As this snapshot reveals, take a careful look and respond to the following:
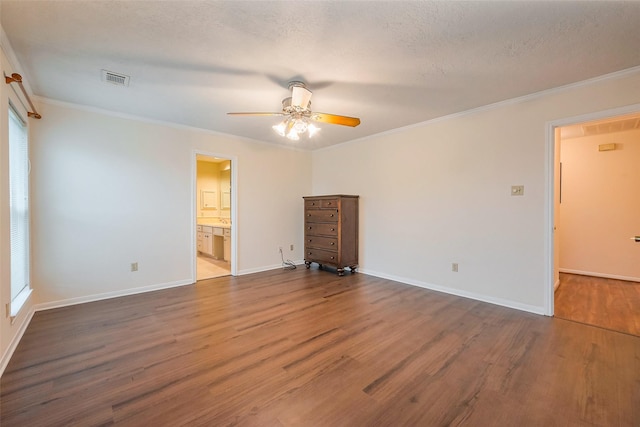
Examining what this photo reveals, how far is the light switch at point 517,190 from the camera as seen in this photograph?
3.07 meters

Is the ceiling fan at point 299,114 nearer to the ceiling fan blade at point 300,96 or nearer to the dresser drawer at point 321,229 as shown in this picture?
the ceiling fan blade at point 300,96

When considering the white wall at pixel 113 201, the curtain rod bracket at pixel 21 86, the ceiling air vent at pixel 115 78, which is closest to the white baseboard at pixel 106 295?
the white wall at pixel 113 201

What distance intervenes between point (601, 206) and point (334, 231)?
179 inches

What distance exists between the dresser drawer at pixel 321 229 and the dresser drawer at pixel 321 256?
0.33 m

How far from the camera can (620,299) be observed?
133 inches

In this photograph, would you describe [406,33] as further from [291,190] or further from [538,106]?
[291,190]

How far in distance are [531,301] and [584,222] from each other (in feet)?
9.59

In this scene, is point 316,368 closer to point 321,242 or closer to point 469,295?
point 469,295

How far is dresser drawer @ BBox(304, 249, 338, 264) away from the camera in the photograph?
471 cm

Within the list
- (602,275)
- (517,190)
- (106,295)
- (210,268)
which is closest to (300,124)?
(517,190)

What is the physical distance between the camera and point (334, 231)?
468cm

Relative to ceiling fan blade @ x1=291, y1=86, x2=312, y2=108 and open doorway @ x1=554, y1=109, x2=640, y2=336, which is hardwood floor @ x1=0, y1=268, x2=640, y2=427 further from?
ceiling fan blade @ x1=291, y1=86, x2=312, y2=108

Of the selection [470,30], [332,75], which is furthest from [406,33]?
[332,75]

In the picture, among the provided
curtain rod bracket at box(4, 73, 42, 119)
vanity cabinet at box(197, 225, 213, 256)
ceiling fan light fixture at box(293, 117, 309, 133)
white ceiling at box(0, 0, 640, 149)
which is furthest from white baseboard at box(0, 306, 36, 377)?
vanity cabinet at box(197, 225, 213, 256)
